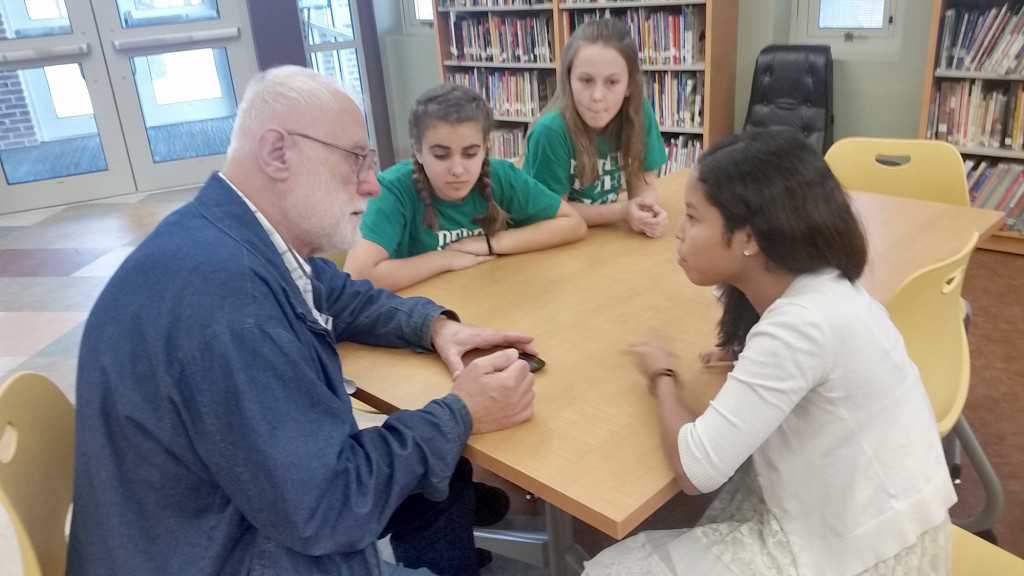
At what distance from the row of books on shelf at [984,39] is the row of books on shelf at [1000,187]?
1.43ft

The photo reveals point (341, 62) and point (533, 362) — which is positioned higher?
point (341, 62)

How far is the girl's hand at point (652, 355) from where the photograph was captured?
1.20 m

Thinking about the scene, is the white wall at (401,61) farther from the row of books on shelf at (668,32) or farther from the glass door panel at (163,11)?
the row of books on shelf at (668,32)

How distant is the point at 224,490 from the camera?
0.94 metres

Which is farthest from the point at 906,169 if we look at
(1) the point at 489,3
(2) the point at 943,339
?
(1) the point at 489,3

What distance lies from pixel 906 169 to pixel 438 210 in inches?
57.2

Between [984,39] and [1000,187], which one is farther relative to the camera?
[1000,187]

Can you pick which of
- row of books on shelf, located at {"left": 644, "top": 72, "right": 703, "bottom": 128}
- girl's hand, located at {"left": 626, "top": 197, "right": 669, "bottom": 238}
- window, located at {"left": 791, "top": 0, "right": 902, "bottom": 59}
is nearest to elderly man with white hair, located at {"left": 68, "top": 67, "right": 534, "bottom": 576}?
girl's hand, located at {"left": 626, "top": 197, "right": 669, "bottom": 238}

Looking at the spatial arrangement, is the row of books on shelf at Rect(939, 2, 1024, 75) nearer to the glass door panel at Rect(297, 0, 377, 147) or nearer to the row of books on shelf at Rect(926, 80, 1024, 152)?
the row of books on shelf at Rect(926, 80, 1024, 152)

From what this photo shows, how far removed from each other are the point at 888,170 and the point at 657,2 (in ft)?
7.08

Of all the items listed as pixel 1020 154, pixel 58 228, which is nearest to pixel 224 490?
pixel 1020 154

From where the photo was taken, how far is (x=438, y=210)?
1843 millimetres

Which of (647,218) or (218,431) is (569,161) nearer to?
(647,218)

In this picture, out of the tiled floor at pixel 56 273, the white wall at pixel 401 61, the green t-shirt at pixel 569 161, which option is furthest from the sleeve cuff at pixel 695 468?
the white wall at pixel 401 61
